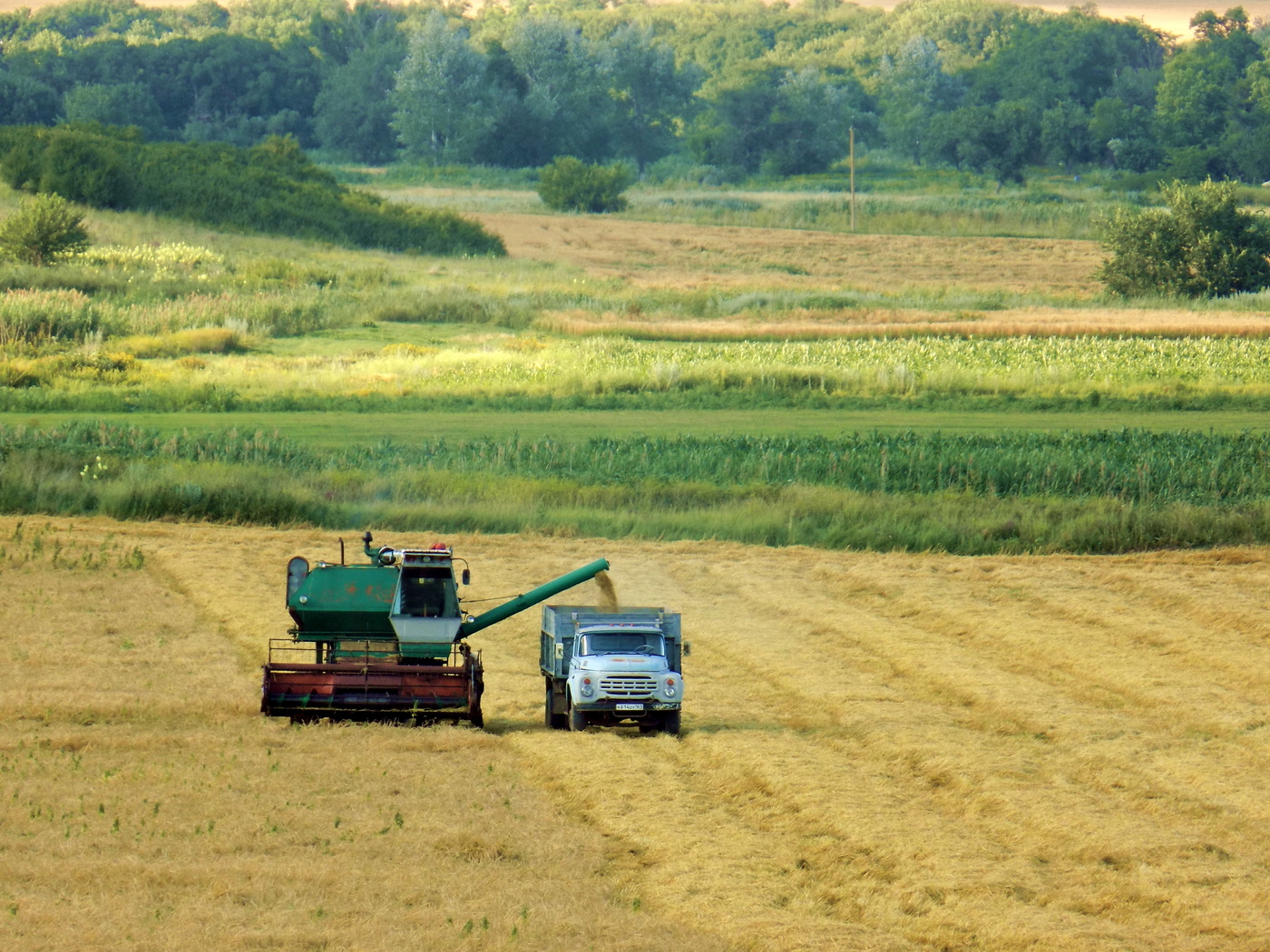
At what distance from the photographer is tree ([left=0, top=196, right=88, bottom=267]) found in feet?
254

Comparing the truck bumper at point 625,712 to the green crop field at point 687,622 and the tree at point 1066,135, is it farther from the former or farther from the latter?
the tree at point 1066,135

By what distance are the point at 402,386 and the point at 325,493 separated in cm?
1842

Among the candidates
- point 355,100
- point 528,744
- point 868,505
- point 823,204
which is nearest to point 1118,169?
point 823,204

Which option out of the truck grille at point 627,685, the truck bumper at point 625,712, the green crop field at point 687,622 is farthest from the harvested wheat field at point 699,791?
the truck grille at point 627,685

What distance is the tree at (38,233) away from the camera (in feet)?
254

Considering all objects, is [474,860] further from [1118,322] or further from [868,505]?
[1118,322]

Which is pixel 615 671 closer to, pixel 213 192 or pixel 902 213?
pixel 213 192

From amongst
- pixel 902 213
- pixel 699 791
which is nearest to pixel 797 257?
pixel 902 213

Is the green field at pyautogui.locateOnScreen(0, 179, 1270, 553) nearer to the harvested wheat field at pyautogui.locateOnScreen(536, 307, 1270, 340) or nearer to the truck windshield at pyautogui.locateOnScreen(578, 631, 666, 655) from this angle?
the harvested wheat field at pyautogui.locateOnScreen(536, 307, 1270, 340)

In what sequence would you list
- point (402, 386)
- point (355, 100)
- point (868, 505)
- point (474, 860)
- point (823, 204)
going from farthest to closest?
point (355, 100), point (823, 204), point (402, 386), point (868, 505), point (474, 860)

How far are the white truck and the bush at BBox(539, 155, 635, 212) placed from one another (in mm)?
105792

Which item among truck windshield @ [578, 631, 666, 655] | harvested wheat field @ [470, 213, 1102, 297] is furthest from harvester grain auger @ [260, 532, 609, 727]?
harvested wheat field @ [470, 213, 1102, 297]

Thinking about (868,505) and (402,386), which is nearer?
(868,505)

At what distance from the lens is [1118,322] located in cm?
6781
